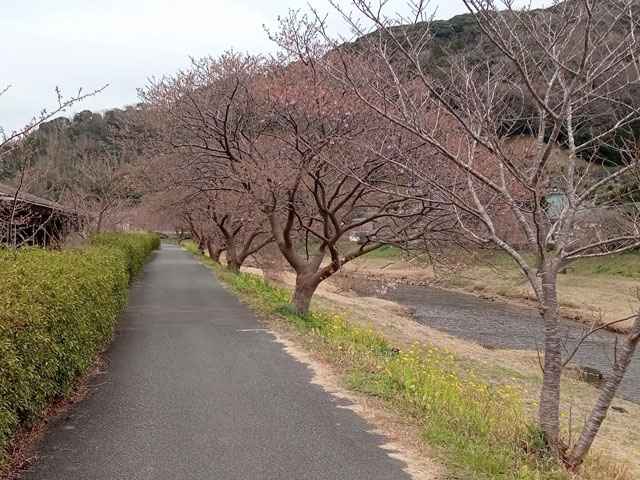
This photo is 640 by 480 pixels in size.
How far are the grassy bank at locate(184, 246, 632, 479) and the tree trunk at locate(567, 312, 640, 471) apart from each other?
0.58 feet

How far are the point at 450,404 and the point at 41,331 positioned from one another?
412 centimetres

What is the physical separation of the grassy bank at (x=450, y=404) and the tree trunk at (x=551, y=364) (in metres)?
0.13

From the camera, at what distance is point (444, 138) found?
847 centimetres

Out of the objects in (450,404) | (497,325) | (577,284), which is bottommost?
(497,325)

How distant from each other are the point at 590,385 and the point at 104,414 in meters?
10.2

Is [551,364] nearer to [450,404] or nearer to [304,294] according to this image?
[450,404]

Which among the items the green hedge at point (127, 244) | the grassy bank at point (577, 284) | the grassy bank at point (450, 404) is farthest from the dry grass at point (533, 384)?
the green hedge at point (127, 244)

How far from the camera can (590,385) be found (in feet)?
36.5

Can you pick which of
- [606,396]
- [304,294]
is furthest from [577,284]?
[606,396]

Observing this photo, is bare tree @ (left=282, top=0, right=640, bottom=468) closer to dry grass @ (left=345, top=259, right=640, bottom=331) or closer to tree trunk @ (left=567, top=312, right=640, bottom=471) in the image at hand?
tree trunk @ (left=567, top=312, right=640, bottom=471)

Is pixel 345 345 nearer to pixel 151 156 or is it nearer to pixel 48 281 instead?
pixel 48 281

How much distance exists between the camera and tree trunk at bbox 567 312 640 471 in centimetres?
373

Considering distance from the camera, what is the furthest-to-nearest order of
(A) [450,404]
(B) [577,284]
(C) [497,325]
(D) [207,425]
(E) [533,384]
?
1. (B) [577,284]
2. (C) [497,325]
3. (E) [533,384]
4. (A) [450,404]
5. (D) [207,425]

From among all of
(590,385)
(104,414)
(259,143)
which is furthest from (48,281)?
(590,385)
